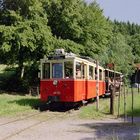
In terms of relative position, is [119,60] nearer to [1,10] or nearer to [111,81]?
[111,81]

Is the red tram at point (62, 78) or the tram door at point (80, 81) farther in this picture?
the tram door at point (80, 81)

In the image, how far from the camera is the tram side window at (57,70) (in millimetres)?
24812

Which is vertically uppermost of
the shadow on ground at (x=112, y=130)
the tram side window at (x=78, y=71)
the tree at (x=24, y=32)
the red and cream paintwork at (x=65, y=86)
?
the tree at (x=24, y=32)

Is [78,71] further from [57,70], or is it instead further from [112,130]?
[112,130]

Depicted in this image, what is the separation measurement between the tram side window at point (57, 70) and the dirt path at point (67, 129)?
13.5ft

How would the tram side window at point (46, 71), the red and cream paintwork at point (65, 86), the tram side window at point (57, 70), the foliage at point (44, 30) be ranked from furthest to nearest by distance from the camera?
the foliage at point (44, 30) < the tram side window at point (46, 71) < the tram side window at point (57, 70) < the red and cream paintwork at point (65, 86)

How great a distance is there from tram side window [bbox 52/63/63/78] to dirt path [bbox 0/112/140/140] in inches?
162

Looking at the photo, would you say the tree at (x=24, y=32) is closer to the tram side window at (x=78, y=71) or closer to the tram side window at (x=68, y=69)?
the tram side window at (x=78, y=71)

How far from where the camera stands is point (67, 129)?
1670 cm

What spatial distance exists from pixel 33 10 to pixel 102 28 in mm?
10770

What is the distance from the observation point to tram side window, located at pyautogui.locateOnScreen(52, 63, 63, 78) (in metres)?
24.8

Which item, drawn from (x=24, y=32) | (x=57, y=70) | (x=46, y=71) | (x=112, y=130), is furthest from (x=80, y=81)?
(x=24, y=32)

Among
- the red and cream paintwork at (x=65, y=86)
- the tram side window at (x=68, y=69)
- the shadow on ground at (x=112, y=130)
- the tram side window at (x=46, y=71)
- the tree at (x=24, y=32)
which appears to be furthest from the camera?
the tree at (x=24, y=32)

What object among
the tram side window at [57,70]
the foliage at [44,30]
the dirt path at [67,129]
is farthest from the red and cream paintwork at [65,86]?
the foliage at [44,30]
